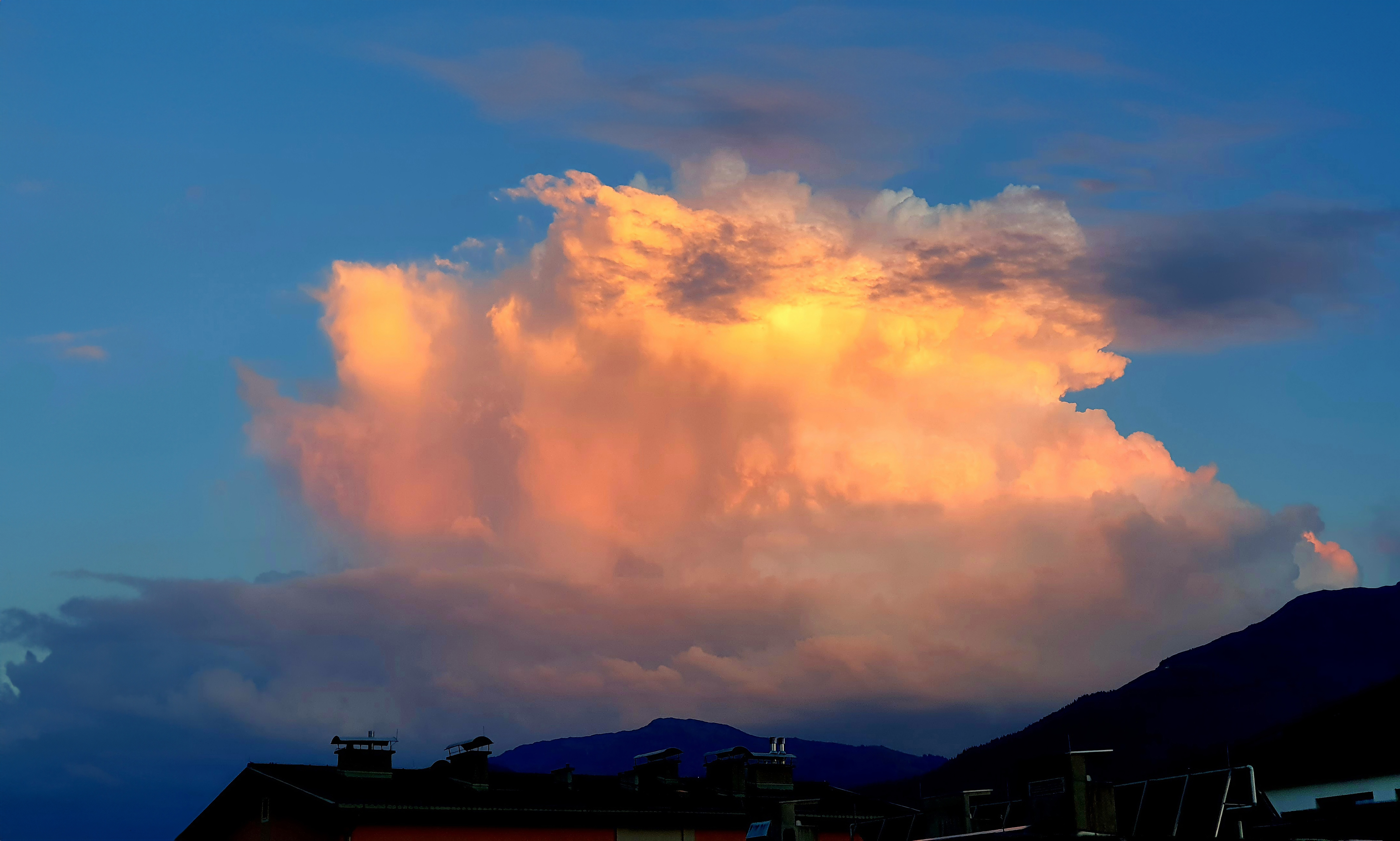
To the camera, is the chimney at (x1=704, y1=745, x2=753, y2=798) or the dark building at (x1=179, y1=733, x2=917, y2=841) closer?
the dark building at (x1=179, y1=733, x2=917, y2=841)

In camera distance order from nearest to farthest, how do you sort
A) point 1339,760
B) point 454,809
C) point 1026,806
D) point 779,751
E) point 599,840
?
point 1026,806 → point 1339,760 → point 454,809 → point 599,840 → point 779,751

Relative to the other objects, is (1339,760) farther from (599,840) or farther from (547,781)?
(547,781)

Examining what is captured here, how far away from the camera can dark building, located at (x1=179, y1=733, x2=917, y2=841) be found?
53.2m

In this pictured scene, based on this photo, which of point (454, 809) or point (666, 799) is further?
point (666, 799)

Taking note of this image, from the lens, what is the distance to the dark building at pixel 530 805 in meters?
53.2

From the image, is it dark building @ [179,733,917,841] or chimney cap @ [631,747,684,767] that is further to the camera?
chimney cap @ [631,747,684,767]

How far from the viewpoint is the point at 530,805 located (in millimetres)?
56750

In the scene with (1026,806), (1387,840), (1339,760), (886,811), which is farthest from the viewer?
(886,811)

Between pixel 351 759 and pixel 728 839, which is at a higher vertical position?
pixel 351 759

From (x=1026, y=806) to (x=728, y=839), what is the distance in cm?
2427

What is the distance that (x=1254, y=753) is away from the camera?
183 feet

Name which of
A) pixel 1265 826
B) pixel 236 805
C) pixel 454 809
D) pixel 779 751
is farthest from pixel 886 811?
pixel 1265 826

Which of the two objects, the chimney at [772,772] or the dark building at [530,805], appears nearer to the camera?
the dark building at [530,805]

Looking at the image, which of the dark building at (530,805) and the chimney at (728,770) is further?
the chimney at (728,770)
